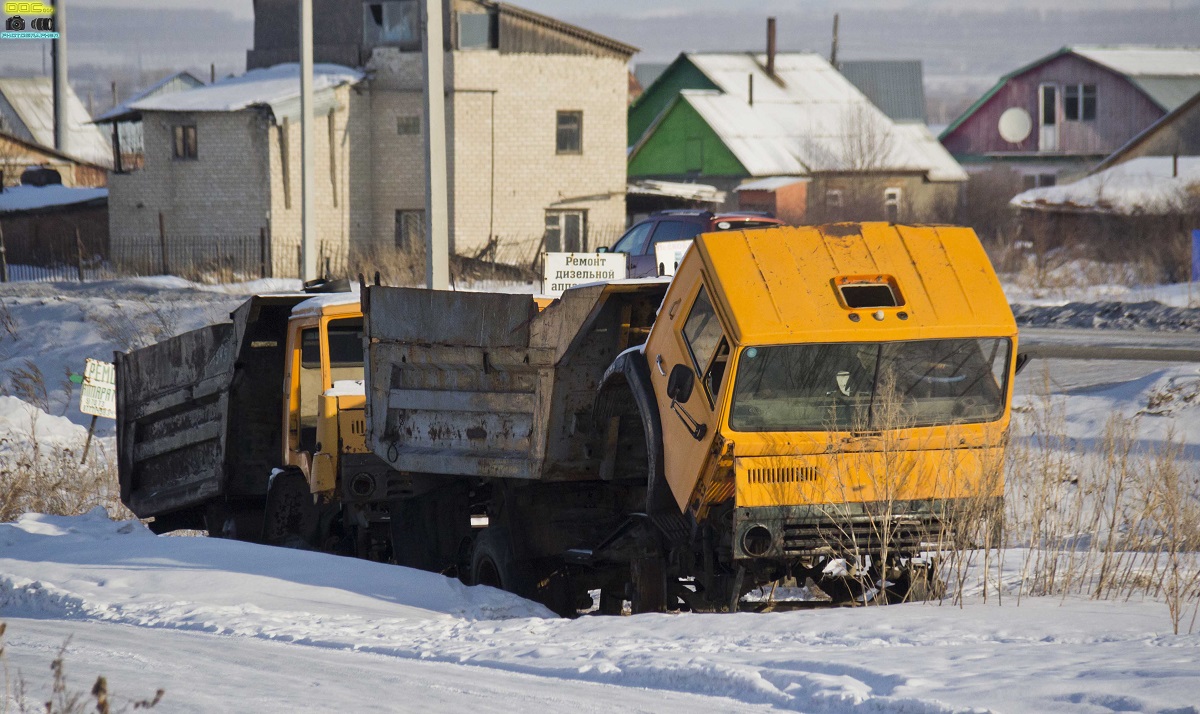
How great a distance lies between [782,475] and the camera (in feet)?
26.8

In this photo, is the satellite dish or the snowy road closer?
the snowy road

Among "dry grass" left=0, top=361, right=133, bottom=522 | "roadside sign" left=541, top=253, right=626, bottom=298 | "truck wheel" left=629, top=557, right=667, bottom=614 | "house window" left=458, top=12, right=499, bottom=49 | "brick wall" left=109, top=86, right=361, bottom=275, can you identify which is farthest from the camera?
"brick wall" left=109, top=86, right=361, bottom=275

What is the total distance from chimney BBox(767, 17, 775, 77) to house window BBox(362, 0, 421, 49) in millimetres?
19215

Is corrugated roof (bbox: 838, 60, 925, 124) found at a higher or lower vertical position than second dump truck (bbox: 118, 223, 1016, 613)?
higher

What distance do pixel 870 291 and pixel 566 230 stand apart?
3737 cm

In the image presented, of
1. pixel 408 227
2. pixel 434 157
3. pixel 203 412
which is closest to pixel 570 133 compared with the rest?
pixel 408 227

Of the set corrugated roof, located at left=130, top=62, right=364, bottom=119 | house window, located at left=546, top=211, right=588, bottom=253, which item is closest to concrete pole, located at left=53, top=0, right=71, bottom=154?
corrugated roof, located at left=130, top=62, right=364, bottom=119

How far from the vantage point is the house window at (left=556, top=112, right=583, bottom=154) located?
147ft

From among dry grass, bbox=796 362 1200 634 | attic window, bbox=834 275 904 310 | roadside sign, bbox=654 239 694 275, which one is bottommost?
dry grass, bbox=796 362 1200 634

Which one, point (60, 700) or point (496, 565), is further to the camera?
point (496, 565)

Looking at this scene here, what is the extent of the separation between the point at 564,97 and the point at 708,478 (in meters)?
37.3

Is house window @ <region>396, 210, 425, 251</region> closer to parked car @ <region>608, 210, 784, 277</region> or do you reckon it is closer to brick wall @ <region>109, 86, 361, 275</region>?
brick wall @ <region>109, 86, 361, 275</region>

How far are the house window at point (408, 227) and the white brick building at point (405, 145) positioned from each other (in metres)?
0.04

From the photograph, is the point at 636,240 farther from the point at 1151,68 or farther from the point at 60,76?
the point at 1151,68
